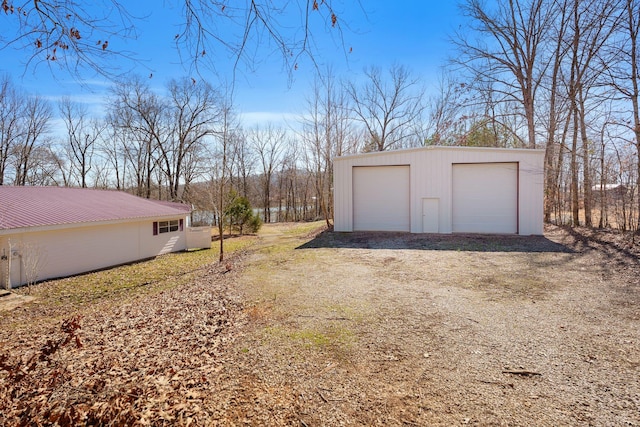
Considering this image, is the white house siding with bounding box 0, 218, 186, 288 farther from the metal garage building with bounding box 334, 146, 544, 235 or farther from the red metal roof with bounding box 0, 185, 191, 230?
the metal garage building with bounding box 334, 146, 544, 235

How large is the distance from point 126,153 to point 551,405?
102 ft

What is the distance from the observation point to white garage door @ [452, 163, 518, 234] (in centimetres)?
1247

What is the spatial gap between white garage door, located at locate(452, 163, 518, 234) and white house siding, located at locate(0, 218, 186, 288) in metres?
13.4

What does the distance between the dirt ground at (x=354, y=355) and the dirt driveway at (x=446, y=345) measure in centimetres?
2

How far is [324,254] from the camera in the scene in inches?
387

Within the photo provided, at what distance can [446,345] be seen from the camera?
367cm

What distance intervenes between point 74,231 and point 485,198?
15.5m

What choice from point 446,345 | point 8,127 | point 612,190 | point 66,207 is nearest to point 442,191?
point 612,190

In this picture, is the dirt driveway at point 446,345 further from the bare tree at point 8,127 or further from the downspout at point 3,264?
the bare tree at point 8,127

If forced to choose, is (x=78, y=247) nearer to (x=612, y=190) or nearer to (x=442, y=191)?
(x=442, y=191)

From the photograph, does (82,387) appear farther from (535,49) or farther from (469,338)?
(535,49)

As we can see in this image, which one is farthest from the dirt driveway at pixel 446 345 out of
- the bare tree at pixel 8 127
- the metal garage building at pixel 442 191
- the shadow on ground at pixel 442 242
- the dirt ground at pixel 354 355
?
the bare tree at pixel 8 127

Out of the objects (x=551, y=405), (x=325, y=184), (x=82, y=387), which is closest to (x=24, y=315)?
(x=82, y=387)

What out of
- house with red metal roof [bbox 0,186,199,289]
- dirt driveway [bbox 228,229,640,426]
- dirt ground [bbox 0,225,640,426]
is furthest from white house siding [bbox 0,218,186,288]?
dirt driveway [bbox 228,229,640,426]
